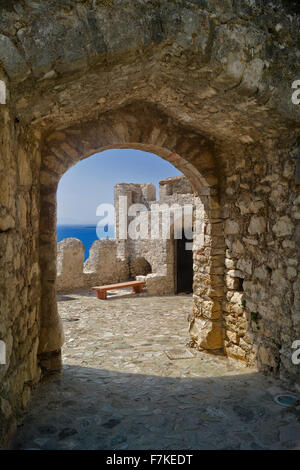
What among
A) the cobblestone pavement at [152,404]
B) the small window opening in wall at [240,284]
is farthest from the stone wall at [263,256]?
the cobblestone pavement at [152,404]

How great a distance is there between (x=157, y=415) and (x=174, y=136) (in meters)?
2.84

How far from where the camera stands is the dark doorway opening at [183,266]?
10.4 metres

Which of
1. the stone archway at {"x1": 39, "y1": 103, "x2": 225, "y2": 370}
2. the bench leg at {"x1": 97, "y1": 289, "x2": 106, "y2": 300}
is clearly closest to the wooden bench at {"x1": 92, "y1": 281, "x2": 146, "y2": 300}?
the bench leg at {"x1": 97, "y1": 289, "x2": 106, "y2": 300}

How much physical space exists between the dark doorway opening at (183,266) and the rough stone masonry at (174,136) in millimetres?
6268

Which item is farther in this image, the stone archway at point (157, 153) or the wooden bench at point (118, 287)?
the wooden bench at point (118, 287)

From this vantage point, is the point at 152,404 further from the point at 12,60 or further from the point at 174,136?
the point at 174,136

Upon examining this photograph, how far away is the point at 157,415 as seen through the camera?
2398mm

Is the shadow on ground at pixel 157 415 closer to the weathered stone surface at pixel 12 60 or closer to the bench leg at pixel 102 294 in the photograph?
the weathered stone surface at pixel 12 60

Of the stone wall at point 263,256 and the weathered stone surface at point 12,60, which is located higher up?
the weathered stone surface at point 12,60

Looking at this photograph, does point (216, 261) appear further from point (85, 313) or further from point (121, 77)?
point (85, 313)

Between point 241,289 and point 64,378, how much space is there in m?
2.19

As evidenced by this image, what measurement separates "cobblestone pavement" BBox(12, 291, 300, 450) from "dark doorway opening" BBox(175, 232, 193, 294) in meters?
5.74

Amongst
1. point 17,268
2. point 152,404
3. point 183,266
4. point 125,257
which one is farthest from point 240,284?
point 125,257

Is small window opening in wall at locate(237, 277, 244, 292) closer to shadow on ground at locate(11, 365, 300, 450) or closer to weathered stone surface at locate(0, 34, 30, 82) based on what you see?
shadow on ground at locate(11, 365, 300, 450)
